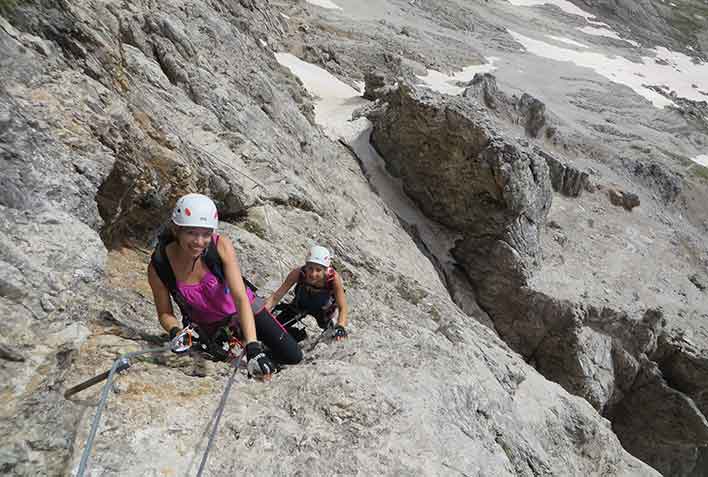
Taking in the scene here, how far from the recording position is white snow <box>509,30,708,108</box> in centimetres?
7462

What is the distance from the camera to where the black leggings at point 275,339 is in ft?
19.0

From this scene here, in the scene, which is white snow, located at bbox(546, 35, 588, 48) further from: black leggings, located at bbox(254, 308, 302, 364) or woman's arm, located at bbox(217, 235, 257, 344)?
woman's arm, located at bbox(217, 235, 257, 344)

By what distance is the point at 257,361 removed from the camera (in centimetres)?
512

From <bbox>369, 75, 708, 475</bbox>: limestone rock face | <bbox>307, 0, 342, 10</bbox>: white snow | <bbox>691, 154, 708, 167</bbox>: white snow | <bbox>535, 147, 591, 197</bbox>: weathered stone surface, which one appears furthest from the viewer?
<bbox>307, 0, 342, 10</bbox>: white snow

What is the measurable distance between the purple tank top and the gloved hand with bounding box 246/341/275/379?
546 millimetres

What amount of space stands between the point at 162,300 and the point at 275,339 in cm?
149

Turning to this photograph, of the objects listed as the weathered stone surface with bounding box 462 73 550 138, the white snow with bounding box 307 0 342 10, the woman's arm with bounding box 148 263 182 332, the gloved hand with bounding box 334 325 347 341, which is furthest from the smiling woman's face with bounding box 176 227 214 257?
the white snow with bounding box 307 0 342 10

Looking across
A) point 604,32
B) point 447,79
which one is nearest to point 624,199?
point 447,79

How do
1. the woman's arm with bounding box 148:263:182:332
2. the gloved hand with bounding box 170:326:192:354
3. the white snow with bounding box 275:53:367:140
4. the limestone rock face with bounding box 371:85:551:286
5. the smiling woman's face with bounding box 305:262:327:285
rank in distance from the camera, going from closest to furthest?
the gloved hand with bounding box 170:326:192:354 → the woman's arm with bounding box 148:263:182:332 → the smiling woman's face with bounding box 305:262:327:285 → the limestone rock face with bounding box 371:85:551:286 → the white snow with bounding box 275:53:367:140

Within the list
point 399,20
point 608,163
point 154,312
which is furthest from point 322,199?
point 399,20

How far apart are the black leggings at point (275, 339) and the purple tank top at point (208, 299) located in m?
0.47

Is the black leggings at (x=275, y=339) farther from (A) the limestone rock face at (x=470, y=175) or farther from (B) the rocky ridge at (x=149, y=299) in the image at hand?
(A) the limestone rock face at (x=470, y=175)

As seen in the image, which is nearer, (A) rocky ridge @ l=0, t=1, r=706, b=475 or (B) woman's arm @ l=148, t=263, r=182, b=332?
(A) rocky ridge @ l=0, t=1, r=706, b=475

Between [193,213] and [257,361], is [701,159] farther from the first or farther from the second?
[193,213]
